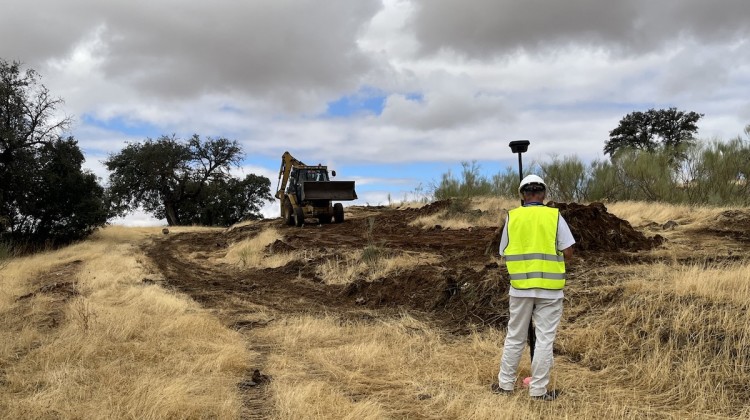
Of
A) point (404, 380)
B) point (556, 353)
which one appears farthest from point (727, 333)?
point (404, 380)

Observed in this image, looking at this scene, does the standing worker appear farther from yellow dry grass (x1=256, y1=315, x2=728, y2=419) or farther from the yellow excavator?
the yellow excavator

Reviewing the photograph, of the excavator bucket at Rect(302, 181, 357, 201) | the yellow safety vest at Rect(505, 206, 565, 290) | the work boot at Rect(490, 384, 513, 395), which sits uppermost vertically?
the excavator bucket at Rect(302, 181, 357, 201)


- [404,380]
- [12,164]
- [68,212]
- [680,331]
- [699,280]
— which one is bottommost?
[404,380]

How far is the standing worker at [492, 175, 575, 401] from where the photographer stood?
439cm

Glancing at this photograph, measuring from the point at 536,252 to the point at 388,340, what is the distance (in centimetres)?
277

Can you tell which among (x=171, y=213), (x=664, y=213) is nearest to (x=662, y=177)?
(x=664, y=213)

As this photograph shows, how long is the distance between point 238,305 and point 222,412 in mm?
5329

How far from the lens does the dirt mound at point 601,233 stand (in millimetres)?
10070

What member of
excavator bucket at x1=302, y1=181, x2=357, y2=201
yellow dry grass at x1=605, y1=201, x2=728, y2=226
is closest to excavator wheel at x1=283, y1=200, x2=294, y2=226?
excavator bucket at x1=302, y1=181, x2=357, y2=201

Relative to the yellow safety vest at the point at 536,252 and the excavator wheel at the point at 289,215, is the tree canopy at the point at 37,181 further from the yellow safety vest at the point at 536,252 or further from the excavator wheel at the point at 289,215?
the yellow safety vest at the point at 536,252

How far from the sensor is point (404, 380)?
5090 mm

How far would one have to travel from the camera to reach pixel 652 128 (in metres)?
37.3

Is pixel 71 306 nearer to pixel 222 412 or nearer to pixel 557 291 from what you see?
pixel 222 412

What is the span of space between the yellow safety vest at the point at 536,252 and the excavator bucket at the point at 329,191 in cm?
1862
